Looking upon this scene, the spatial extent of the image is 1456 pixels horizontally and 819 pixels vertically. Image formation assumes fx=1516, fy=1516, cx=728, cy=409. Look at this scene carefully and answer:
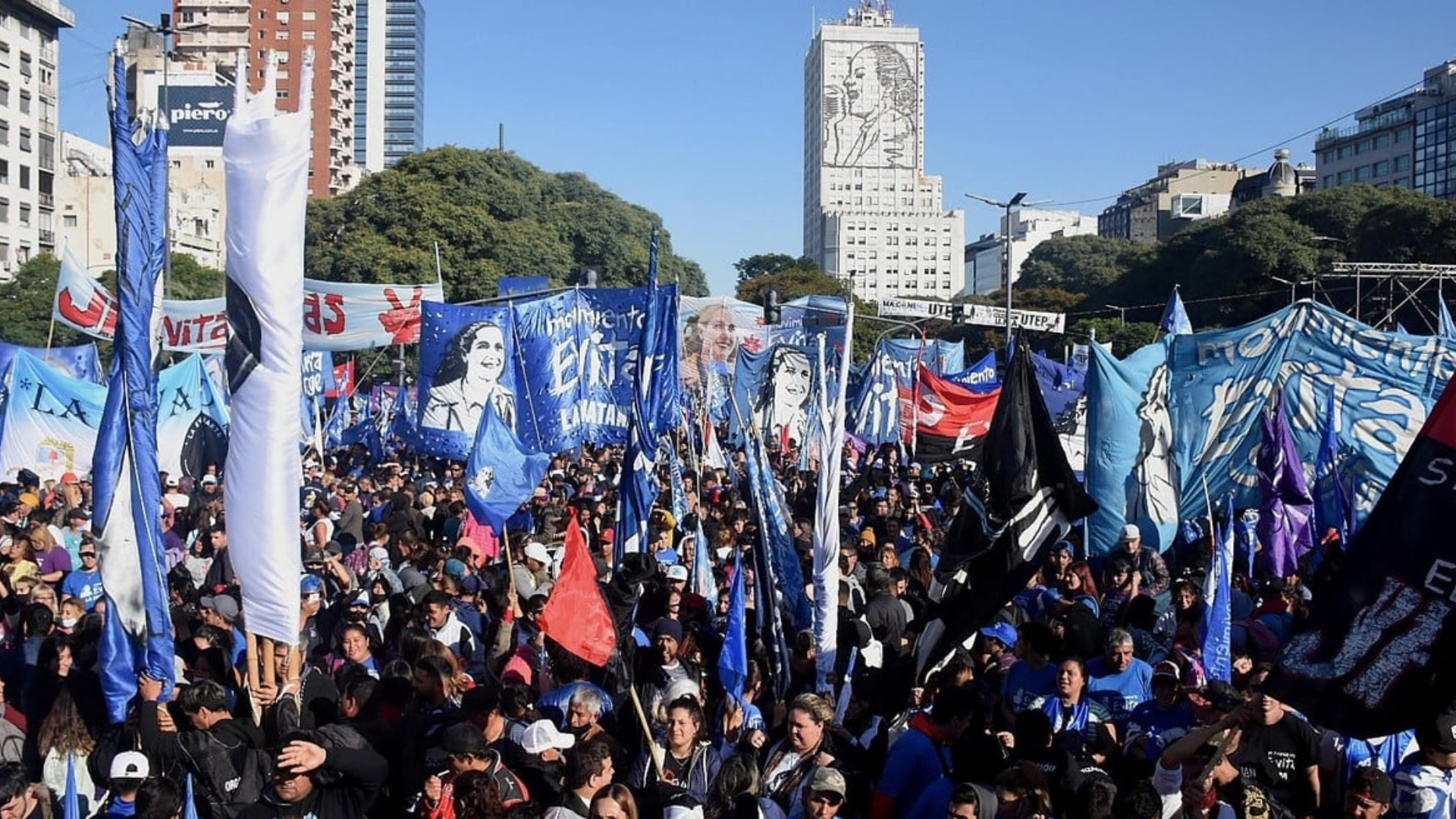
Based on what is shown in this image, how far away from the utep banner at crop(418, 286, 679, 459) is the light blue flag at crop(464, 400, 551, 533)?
11.2ft

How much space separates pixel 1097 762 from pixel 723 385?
984 inches

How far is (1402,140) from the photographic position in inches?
3548

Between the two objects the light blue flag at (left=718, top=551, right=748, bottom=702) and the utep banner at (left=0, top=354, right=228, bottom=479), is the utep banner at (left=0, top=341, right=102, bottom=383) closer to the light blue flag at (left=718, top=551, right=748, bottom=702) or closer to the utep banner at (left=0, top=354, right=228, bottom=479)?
the utep banner at (left=0, top=354, right=228, bottom=479)

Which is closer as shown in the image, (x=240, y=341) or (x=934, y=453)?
(x=240, y=341)

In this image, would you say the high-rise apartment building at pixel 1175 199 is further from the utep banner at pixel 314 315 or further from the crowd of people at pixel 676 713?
the crowd of people at pixel 676 713

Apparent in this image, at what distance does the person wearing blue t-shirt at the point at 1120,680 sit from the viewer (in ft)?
21.7

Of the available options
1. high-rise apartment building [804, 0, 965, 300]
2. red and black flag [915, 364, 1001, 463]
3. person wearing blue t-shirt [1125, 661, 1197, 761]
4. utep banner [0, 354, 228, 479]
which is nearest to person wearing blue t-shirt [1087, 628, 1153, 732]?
person wearing blue t-shirt [1125, 661, 1197, 761]

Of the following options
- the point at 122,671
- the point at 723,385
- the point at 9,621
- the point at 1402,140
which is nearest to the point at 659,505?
the point at 9,621

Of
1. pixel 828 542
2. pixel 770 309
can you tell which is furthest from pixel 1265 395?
pixel 770 309

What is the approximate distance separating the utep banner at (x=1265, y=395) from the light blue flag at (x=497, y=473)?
474 cm

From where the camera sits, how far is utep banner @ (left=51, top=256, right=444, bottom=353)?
2072cm

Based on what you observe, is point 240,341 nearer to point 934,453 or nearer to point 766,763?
point 766,763

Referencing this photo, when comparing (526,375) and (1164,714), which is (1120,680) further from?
(526,375)

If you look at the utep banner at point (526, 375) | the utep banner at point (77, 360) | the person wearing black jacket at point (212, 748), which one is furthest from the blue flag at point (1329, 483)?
the utep banner at point (77, 360)
